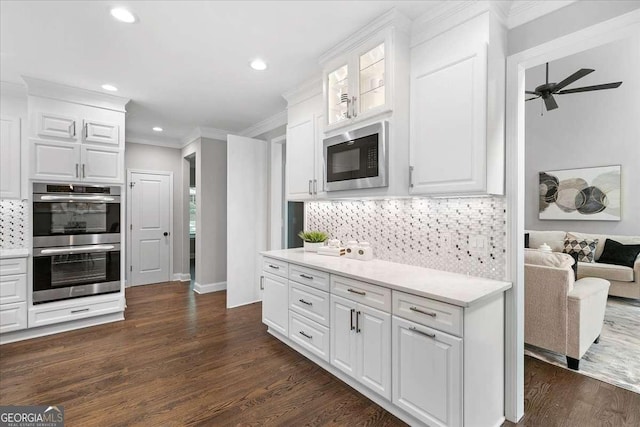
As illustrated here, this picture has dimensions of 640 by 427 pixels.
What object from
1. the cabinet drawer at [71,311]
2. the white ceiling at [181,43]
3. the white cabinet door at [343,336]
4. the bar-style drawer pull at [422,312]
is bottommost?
the cabinet drawer at [71,311]

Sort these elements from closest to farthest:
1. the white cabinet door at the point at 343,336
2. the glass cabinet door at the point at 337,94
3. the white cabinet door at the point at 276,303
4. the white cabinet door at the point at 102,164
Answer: the white cabinet door at the point at 343,336
the glass cabinet door at the point at 337,94
the white cabinet door at the point at 276,303
the white cabinet door at the point at 102,164

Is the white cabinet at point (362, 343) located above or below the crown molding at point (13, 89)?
below

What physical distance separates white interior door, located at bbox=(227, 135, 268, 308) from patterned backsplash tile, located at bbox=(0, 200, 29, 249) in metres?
2.34

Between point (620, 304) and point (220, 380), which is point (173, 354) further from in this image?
point (620, 304)

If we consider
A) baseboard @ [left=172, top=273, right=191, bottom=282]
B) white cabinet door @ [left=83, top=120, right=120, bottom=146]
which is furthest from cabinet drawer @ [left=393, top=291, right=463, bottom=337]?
baseboard @ [left=172, top=273, right=191, bottom=282]

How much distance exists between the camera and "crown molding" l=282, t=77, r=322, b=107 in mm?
3221

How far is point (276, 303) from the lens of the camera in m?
3.21

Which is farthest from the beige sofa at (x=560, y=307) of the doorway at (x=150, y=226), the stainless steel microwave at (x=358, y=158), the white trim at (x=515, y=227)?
the doorway at (x=150, y=226)

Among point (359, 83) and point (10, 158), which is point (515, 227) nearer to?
point (359, 83)

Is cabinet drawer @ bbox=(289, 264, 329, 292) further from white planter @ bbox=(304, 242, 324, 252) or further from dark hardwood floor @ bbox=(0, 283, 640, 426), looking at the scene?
dark hardwood floor @ bbox=(0, 283, 640, 426)

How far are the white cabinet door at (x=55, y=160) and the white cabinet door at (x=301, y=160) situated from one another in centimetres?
251

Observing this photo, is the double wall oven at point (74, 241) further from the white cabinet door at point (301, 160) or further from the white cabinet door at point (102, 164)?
the white cabinet door at point (301, 160)

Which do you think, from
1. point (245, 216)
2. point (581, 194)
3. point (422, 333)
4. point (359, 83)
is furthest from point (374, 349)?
point (581, 194)

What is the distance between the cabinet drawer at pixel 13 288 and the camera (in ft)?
10.6
